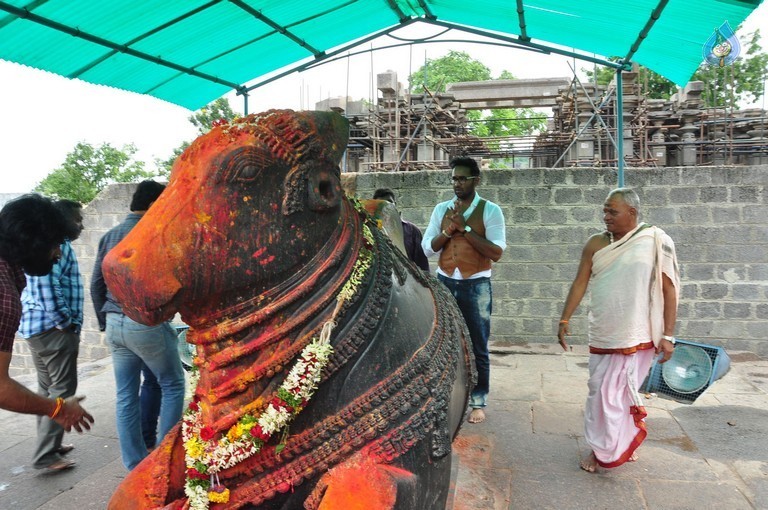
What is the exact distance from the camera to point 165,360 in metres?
3.28

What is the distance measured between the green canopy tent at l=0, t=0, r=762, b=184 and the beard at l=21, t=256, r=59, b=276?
1.49 m

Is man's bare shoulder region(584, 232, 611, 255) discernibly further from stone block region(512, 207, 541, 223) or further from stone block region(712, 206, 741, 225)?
stone block region(712, 206, 741, 225)

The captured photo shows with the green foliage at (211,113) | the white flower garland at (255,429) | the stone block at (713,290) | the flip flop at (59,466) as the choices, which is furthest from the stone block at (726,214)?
the green foliage at (211,113)

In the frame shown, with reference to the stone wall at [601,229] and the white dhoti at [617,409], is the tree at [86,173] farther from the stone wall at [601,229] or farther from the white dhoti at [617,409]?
the white dhoti at [617,409]

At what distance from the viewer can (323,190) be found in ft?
3.69

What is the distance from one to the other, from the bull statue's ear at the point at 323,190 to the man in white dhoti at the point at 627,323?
2.71 meters

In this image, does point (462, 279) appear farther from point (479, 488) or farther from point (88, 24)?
point (88, 24)

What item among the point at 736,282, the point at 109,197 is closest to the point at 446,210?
the point at 736,282

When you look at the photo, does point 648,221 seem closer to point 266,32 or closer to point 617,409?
point 617,409

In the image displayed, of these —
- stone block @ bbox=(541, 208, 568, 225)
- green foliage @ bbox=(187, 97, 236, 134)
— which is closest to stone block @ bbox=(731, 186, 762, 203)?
stone block @ bbox=(541, 208, 568, 225)

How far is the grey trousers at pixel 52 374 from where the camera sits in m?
3.42

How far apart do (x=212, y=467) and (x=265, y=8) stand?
12.3 feet

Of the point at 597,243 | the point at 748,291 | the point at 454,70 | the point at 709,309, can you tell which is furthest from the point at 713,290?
the point at 454,70

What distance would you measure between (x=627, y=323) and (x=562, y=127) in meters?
8.31
